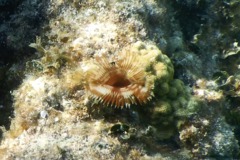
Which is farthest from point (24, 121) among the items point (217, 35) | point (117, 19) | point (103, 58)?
point (217, 35)

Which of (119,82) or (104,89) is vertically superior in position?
(119,82)

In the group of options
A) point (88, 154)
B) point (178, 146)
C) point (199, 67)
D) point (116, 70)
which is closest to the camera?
point (88, 154)

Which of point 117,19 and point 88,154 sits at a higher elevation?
point 117,19

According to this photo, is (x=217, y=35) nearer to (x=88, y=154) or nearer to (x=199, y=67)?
(x=199, y=67)

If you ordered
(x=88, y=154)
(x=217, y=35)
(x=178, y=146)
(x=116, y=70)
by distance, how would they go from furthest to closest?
(x=217, y=35) < (x=178, y=146) < (x=116, y=70) < (x=88, y=154)

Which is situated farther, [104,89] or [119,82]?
[119,82]

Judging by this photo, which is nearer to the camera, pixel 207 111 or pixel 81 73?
pixel 81 73

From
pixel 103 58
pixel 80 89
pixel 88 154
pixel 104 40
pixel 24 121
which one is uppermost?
pixel 104 40
